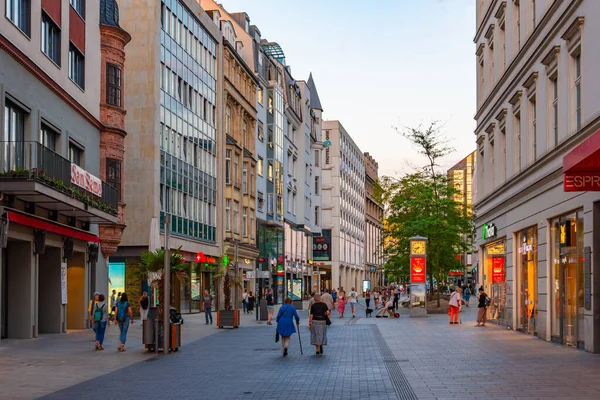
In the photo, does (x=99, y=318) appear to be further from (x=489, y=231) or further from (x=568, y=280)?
(x=489, y=231)

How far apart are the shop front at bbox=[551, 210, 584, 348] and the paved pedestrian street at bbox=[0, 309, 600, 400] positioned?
1.97 feet

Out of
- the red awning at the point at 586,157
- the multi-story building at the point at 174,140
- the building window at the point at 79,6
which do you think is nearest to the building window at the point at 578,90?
the red awning at the point at 586,157

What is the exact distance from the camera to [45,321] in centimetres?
3297

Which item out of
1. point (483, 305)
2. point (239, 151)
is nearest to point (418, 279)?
point (483, 305)

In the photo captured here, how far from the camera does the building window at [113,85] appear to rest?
39.7 m

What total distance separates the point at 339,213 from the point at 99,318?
93.5 metres

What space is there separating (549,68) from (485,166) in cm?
1472

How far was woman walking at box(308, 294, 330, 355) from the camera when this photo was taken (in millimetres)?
23453

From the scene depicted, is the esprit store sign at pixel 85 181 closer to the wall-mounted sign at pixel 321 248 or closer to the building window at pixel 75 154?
the building window at pixel 75 154

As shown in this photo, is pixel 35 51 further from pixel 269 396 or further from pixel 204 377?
pixel 269 396

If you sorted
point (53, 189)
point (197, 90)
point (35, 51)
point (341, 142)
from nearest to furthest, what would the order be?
point (53, 189)
point (35, 51)
point (197, 90)
point (341, 142)

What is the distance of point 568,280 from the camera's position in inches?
970

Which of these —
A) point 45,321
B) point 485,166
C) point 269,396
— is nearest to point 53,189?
point 45,321

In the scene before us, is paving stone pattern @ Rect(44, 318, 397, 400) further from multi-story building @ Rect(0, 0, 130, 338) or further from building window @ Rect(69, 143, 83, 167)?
building window @ Rect(69, 143, 83, 167)
